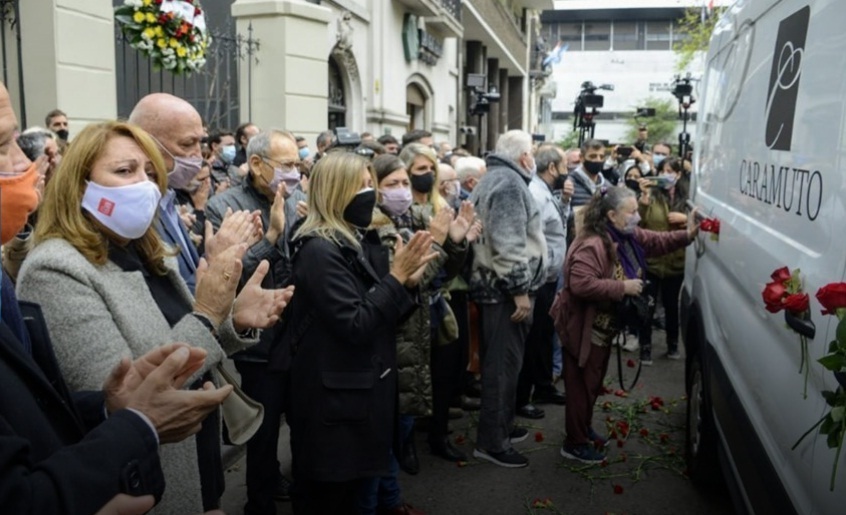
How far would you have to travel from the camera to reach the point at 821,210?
2236mm

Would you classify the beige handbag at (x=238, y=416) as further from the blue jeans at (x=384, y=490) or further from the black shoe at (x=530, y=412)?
the black shoe at (x=530, y=412)

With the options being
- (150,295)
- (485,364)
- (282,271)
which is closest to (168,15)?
(282,271)

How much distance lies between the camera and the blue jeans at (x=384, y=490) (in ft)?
11.7

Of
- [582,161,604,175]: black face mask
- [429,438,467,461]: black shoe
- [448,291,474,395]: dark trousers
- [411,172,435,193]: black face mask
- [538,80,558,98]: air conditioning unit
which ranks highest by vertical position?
[538,80,558,98]: air conditioning unit

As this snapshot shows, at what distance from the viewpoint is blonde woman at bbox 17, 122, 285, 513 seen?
2.08m

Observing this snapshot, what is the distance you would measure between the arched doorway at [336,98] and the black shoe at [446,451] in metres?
8.26

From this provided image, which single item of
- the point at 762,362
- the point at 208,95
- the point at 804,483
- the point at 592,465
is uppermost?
the point at 208,95

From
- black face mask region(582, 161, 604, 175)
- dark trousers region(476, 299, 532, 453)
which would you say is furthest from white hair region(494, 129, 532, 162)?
black face mask region(582, 161, 604, 175)

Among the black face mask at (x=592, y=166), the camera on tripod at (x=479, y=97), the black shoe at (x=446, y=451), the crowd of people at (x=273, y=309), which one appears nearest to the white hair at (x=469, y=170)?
the crowd of people at (x=273, y=309)

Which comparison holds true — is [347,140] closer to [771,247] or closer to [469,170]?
[469,170]

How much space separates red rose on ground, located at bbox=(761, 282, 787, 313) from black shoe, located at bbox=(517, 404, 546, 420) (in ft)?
12.6

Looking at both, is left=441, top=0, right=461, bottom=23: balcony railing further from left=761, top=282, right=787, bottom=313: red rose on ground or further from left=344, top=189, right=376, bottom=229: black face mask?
left=761, top=282, right=787, bottom=313: red rose on ground

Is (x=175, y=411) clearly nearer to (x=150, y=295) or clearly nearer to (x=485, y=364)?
(x=150, y=295)

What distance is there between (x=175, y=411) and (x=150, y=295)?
645 millimetres
